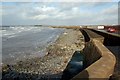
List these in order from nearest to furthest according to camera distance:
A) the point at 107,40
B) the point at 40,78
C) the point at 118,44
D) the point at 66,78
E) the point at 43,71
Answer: the point at 66,78 → the point at 40,78 → the point at 43,71 → the point at 118,44 → the point at 107,40

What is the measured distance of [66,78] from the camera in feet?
34.6

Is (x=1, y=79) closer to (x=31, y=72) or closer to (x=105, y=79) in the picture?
(x=31, y=72)

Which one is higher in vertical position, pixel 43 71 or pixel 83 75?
pixel 83 75

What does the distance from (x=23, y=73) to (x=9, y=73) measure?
2.70ft

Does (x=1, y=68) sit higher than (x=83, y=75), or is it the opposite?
(x=83, y=75)

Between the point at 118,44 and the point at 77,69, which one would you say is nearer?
the point at 77,69

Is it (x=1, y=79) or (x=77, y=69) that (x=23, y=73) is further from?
A: (x=77, y=69)

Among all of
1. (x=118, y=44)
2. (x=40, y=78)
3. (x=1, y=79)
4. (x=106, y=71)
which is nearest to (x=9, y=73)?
(x=1, y=79)

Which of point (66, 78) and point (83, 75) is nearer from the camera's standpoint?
point (83, 75)

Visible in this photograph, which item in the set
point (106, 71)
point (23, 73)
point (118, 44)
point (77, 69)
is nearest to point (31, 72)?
point (23, 73)

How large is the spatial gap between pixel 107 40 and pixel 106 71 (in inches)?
484

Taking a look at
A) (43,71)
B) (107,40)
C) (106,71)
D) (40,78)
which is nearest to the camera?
(106,71)

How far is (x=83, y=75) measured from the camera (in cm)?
371

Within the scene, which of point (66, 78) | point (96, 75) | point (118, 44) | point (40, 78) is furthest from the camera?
point (118, 44)
